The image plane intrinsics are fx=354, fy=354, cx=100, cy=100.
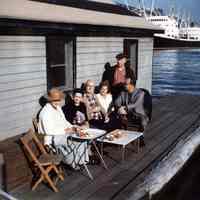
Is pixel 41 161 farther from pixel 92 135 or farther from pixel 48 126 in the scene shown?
pixel 92 135

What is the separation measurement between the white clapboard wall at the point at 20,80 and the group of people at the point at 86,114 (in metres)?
0.61

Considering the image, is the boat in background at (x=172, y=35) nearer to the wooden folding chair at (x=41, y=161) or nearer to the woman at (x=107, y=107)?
the woman at (x=107, y=107)

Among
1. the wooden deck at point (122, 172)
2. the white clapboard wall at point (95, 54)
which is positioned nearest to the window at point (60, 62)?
the white clapboard wall at point (95, 54)

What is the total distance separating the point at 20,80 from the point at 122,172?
7.64 ft

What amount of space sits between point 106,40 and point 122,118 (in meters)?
2.66

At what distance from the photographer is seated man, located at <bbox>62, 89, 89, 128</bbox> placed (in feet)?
19.8

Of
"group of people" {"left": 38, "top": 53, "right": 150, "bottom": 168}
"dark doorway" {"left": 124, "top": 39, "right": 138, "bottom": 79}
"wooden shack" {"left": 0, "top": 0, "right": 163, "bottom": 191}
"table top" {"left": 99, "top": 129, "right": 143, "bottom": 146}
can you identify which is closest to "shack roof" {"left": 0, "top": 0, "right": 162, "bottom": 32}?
"wooden shack" {"left": 0, "top": 0, "right": 163, "bottom": 191}

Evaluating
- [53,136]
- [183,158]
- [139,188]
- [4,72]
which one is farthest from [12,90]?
[183,158]

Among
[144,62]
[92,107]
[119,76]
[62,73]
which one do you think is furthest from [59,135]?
[144,62]

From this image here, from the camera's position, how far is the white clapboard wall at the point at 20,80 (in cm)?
573

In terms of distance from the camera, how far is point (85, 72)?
313 inches

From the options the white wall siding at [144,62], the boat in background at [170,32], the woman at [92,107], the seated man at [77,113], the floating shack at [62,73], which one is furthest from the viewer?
the boat in background at [170,32]

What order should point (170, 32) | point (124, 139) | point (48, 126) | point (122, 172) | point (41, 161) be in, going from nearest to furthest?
point (41, 161), point (48, 126), point (122, 172), point (124, 139), point (170, 32)

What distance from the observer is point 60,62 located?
7312mm
